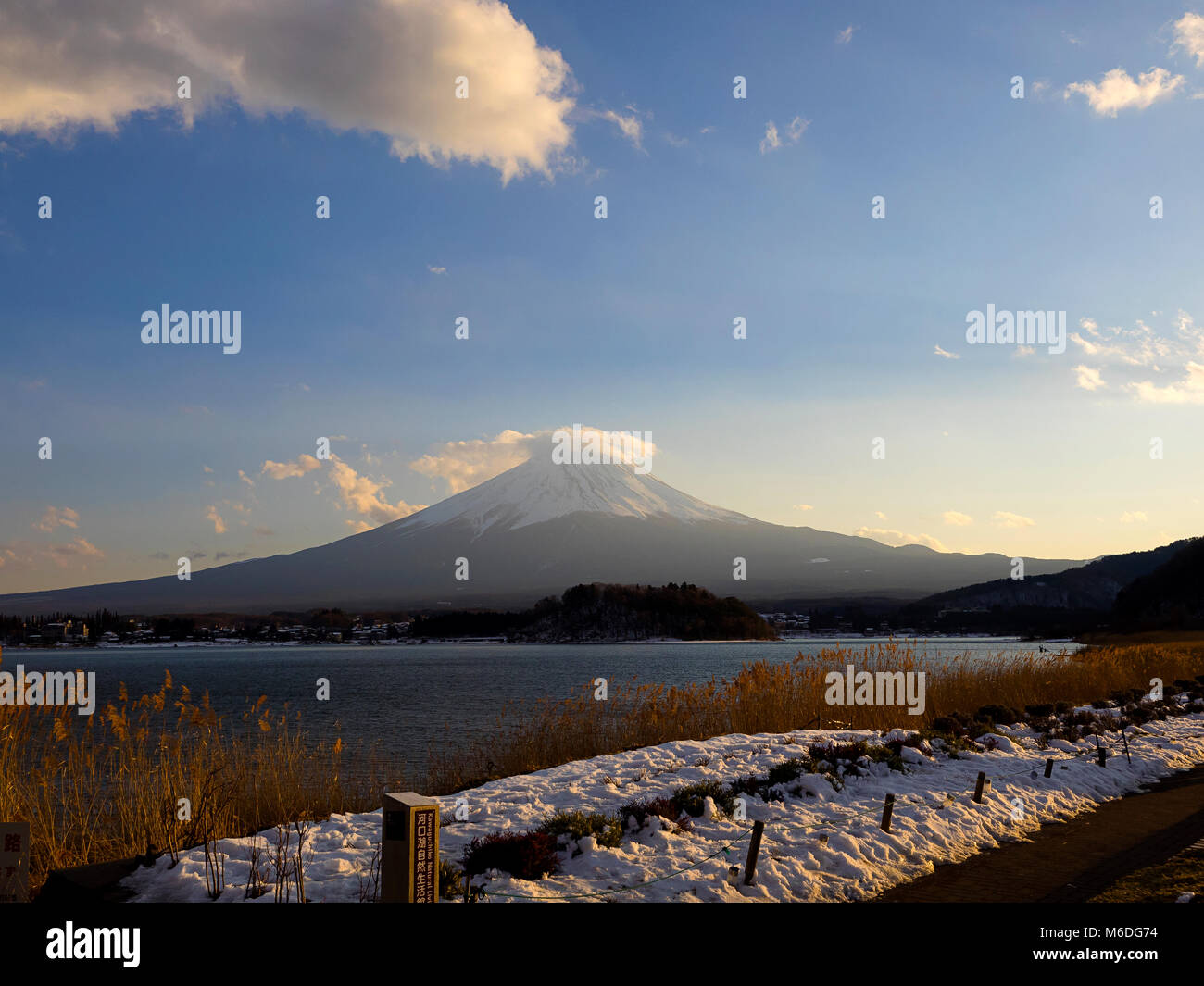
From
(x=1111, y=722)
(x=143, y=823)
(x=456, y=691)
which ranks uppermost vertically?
(x=143, y=823)

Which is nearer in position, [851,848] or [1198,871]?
[1198,871]

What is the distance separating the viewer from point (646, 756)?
472 inches

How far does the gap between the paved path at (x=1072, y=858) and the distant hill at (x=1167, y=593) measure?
251ft

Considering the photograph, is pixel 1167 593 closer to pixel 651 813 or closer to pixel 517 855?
pixel 651 813

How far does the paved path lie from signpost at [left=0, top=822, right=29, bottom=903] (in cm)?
601

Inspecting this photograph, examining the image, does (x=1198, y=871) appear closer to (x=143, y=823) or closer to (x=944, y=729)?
(x=944, y=729)

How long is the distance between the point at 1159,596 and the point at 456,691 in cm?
7870

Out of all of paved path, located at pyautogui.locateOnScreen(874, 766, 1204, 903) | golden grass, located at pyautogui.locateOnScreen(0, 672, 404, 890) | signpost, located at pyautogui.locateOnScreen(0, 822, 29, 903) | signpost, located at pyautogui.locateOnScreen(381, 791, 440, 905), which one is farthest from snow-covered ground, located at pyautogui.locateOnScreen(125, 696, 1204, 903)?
signpost, located at pyautogui.locateOnScreen(381, 791, 440, 905)

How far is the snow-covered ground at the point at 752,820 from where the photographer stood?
642 cm

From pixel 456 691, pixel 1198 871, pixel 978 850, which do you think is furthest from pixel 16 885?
pixel 456 691

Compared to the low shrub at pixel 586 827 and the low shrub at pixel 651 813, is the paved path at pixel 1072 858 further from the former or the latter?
the low shrub at pixel 586 827

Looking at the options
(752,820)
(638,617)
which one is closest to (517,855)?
(752,820)

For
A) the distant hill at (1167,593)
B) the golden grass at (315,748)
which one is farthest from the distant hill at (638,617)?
the golden grass at (315,748)
